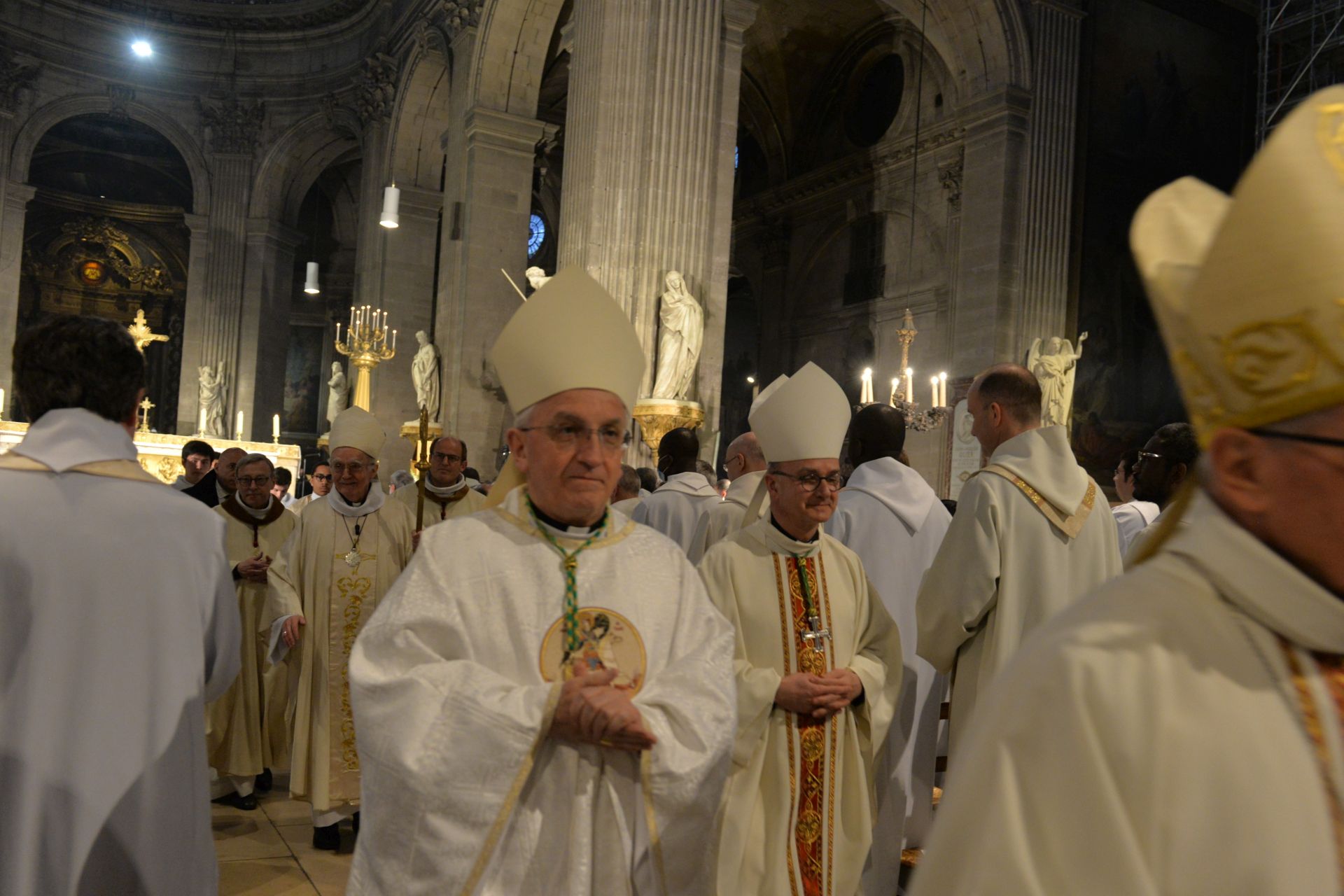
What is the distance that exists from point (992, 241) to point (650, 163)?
6.18 metres

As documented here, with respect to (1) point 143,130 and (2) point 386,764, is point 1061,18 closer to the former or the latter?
(2) point 386,764

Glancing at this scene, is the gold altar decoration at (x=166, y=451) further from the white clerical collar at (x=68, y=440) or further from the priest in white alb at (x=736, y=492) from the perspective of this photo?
the white clerical collar at (x=68, y=440)

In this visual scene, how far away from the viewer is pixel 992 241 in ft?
48.4

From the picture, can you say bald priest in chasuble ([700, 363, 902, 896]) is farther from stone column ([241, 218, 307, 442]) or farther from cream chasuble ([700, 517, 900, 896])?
stone column ([241, 218, 307, 442])

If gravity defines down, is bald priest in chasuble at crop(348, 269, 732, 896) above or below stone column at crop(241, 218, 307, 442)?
below

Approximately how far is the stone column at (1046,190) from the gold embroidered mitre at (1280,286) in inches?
564

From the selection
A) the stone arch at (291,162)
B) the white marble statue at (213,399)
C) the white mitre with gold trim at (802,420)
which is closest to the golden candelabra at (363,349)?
the white marble statue at (213,399)

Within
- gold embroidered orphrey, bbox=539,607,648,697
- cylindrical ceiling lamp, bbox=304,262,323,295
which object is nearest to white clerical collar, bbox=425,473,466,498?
gold embroidered orphrey, bbox=539,607,648,697

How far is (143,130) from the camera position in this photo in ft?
88.8

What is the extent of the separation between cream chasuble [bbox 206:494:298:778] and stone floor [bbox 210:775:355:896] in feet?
0.82

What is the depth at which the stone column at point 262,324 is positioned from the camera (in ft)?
74.8

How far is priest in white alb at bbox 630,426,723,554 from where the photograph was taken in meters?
5.73

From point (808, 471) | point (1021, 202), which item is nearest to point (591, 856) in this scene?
point (808, 471)

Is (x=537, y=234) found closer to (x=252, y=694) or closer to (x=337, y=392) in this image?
→ (x=337, y=392)
